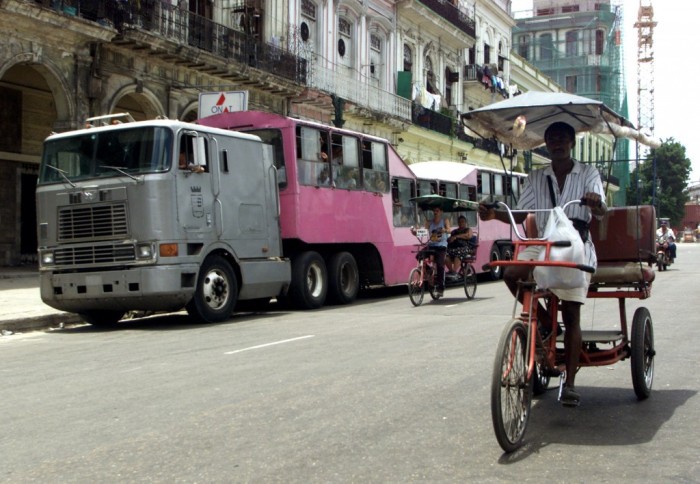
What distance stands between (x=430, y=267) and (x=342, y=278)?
68.3 inches

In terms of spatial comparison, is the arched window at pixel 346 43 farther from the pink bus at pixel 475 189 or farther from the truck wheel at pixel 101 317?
the truck wheel at pixel 101 317

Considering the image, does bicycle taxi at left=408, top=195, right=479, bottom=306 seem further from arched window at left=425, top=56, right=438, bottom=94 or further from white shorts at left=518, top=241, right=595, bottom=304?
arched window at left=425, top=56, right=438, bottom=94

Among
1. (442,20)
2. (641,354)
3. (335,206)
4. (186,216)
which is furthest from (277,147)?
(442,20)

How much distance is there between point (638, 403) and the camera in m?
6.40

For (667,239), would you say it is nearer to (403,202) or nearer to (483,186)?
A: (483,186)

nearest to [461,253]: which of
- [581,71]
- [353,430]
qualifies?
[353,430]

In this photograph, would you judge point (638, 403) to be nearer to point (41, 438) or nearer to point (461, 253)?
point (41, 438)

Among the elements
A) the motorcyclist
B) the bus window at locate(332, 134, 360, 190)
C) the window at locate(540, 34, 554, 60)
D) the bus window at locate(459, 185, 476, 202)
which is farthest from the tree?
the bus window at locate(332, 134, 360, 190)

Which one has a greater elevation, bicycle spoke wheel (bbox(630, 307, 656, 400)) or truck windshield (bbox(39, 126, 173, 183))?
truck windshield (bbox(39, 126, 173, 183))

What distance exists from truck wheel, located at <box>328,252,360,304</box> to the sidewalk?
15.2ft

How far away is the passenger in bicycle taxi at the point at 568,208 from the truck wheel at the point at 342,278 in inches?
407

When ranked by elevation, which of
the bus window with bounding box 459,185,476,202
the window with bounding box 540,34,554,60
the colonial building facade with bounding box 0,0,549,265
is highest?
the window with bounding box 540,34,554,60

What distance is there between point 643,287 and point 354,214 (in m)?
11.1

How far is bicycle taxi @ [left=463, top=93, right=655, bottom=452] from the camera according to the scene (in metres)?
5.26
